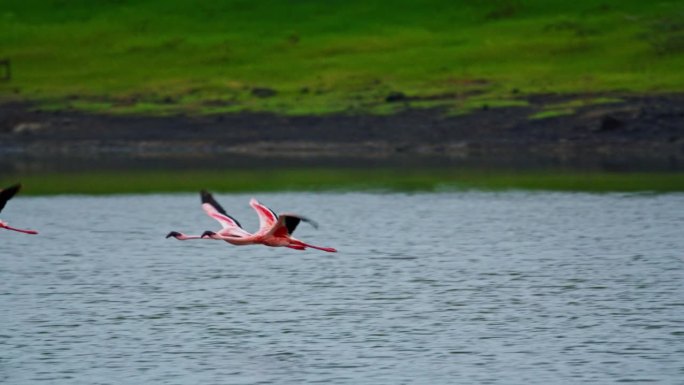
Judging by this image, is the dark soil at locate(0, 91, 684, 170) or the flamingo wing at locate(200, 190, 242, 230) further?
the dark soil at locate(0, 91, 684, 170)

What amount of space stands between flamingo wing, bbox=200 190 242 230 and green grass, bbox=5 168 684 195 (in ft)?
74.6

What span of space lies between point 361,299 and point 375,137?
3138 centimetres

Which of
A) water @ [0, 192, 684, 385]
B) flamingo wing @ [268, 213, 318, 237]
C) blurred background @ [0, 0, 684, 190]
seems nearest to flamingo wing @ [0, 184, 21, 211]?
water @ [0, 192, 684, 385]

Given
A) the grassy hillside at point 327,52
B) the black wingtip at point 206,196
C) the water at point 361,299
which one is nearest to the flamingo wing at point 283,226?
the black wingtip at point 206,196

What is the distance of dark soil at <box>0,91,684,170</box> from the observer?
53.4 metres

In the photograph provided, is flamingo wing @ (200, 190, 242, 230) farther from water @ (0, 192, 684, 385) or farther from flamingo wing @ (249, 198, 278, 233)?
water @ (0, 192, 684, 385)

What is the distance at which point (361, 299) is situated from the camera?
24906 millimetres

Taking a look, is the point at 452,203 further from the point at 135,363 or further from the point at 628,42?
the point at 628,42

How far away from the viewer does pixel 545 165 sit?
5088 cm

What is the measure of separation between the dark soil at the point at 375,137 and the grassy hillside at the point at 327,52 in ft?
3.61

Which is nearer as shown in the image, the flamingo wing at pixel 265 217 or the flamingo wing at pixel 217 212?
the flamingo wing at pixel 265 217

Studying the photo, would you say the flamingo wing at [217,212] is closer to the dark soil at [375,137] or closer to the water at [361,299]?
the water at [361,299]

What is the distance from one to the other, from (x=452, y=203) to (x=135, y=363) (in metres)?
21.9

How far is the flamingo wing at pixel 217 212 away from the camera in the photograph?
21.2m
